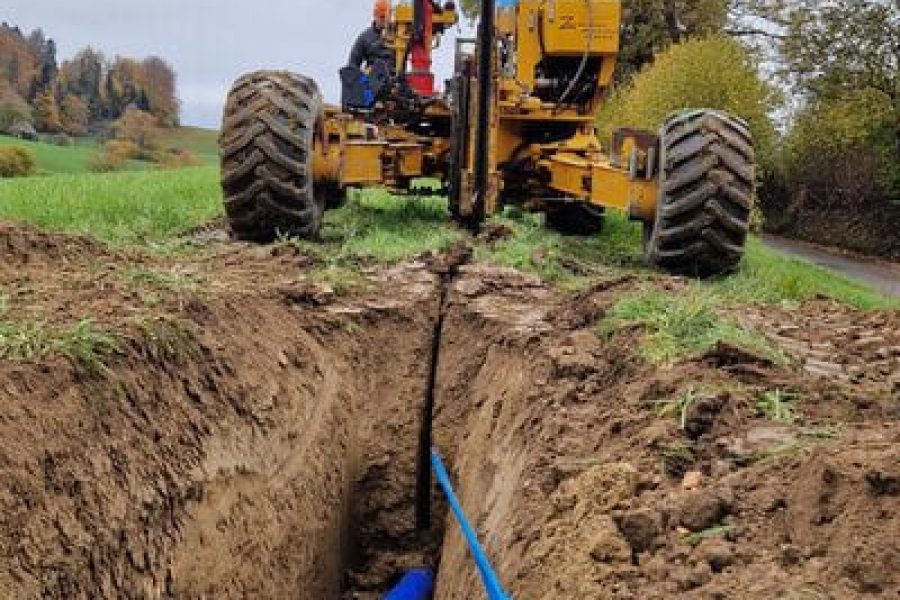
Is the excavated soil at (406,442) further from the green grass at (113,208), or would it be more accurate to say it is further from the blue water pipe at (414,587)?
the green grass at (113,208)

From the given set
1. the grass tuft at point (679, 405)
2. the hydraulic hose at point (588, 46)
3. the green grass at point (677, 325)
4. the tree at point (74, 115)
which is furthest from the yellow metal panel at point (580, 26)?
the tree at point (74, 115)

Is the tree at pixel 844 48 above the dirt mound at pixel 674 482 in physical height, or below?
above

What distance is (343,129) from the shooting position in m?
8.12

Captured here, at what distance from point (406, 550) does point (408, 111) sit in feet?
14.2

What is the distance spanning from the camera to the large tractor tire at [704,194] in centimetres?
713

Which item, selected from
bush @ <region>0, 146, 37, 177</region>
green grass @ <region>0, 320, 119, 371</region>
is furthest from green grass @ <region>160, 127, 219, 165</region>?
green grass @ <region>0, 320, 119, 371</region>

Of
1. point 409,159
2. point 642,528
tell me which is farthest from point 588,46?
point 642,528

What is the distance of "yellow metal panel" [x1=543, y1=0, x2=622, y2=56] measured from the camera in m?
9.12

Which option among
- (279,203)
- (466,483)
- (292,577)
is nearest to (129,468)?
(292,577)

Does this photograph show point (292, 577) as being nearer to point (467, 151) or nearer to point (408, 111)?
point (467, 151)

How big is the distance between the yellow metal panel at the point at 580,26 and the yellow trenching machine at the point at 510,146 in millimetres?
10

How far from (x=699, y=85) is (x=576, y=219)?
1241 centimetres

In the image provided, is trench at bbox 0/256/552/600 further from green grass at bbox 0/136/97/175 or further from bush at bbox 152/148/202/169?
bush at bbox 152/148/202/169

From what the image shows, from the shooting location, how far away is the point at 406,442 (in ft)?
19.6
